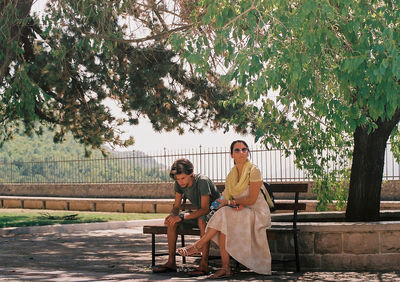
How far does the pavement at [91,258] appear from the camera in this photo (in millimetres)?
8016

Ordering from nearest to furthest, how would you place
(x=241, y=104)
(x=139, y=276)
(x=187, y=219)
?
1. (x=139, y=276)
2. (x=187, y=219)
3. (x=241, y=104)

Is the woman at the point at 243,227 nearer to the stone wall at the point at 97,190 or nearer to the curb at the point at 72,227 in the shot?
the curb at the point at 72,227

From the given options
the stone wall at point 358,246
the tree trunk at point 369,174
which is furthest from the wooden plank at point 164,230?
the tree trunk at point 369,174

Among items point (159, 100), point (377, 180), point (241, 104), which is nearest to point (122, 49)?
point (159, 100)

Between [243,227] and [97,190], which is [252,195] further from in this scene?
[97,190]

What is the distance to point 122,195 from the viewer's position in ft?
84.3

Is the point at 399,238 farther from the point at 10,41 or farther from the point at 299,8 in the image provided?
the point at 10,41

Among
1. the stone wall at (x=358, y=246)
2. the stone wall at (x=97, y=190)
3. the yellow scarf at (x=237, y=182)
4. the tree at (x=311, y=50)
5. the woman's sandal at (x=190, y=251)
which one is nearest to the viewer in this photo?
the tree at (x=311, y=50)

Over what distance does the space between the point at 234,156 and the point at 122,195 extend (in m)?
17.6

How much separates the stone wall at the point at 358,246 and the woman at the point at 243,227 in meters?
0.88

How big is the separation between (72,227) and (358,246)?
877cm

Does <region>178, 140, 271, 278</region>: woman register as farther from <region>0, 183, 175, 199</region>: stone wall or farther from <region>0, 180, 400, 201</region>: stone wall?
<region>0, 183, 175, 199</region>: stone wall

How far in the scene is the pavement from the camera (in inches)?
316

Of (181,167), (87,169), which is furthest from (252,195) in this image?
(87,169)
